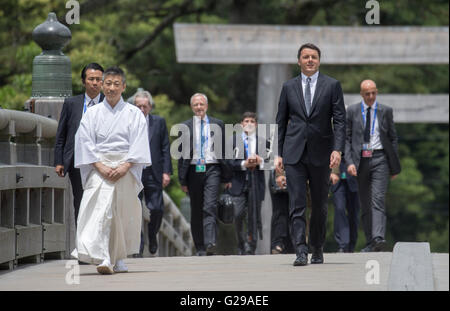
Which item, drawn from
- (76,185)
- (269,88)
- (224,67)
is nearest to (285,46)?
(269,88)

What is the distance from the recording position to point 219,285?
7859 mm

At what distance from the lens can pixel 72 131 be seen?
34.1ft

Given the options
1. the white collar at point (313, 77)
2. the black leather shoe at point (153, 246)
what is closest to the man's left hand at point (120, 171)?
the white collar at point (313, 77)

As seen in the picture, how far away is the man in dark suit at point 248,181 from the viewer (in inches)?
525

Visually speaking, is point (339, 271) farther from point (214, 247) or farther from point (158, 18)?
point (158, 18)

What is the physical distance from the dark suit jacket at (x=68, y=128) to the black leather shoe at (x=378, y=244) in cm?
377

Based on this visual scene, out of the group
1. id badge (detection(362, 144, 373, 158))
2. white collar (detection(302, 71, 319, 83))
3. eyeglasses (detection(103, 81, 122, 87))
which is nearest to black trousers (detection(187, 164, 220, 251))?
id badge (detection(362, 144, 373, 158))

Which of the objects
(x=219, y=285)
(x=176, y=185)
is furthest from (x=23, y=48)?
(x=219, y=285)

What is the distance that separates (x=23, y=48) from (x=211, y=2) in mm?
7837

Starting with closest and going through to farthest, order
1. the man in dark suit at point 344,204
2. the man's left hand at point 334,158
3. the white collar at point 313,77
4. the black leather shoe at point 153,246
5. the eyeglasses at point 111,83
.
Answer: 1. the eyeglasses at point 111,83
2. the man's left hand at point 334,158
3. the white collar at point 313,77
4. the man in dark suit at point 344,204
5. the black leather shoe at point 153,246

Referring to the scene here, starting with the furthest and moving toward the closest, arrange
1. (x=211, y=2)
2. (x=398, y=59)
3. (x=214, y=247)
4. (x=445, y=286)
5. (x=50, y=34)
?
(x=211, y=2), (x=398, y=59), (x=214, y=247), (x=50, y=34), (x=445, y=286)

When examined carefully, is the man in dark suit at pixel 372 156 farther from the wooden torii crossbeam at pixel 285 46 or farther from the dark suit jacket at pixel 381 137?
the wooden torii crossbeam at pixel 285 46

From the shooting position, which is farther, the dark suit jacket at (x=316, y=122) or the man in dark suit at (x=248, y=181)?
the man in dark suit at (x=248, y=181)

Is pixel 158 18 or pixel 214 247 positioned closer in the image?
pixel 214 247
